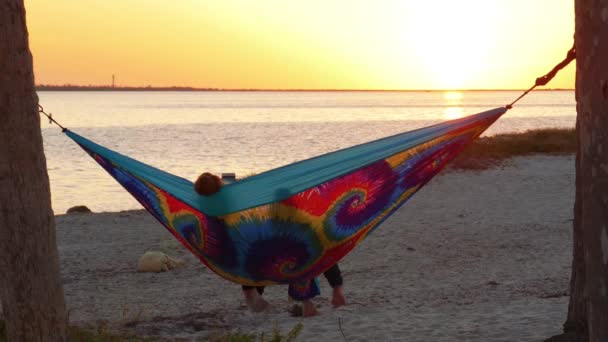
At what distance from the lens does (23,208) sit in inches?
145

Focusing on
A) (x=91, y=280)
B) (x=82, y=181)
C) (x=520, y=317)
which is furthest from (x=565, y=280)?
(x=82, y=181)

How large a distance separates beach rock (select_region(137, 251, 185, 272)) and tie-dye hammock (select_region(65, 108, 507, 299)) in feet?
11.3

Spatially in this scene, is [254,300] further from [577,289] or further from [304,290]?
[577,289]

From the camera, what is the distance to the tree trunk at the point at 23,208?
3.62 metres

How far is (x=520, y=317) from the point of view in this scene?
18.3 ft

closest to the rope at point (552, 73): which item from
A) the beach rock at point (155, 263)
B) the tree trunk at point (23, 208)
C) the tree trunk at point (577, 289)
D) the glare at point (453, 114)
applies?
the tree trunk at point (577, 289)

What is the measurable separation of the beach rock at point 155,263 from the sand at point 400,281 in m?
0.11

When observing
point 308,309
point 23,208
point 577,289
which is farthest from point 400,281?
point 23,208

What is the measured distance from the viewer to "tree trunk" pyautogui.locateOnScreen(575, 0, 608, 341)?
124 inches

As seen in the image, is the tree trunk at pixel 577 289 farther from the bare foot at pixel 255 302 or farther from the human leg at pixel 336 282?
the bare foot at pixel 255 302

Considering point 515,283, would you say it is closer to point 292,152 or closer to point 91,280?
point 91,280

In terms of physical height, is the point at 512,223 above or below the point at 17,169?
below

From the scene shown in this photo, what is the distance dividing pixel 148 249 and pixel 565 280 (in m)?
4.67

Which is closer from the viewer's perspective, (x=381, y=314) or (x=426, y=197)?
(x=381, y=314)
